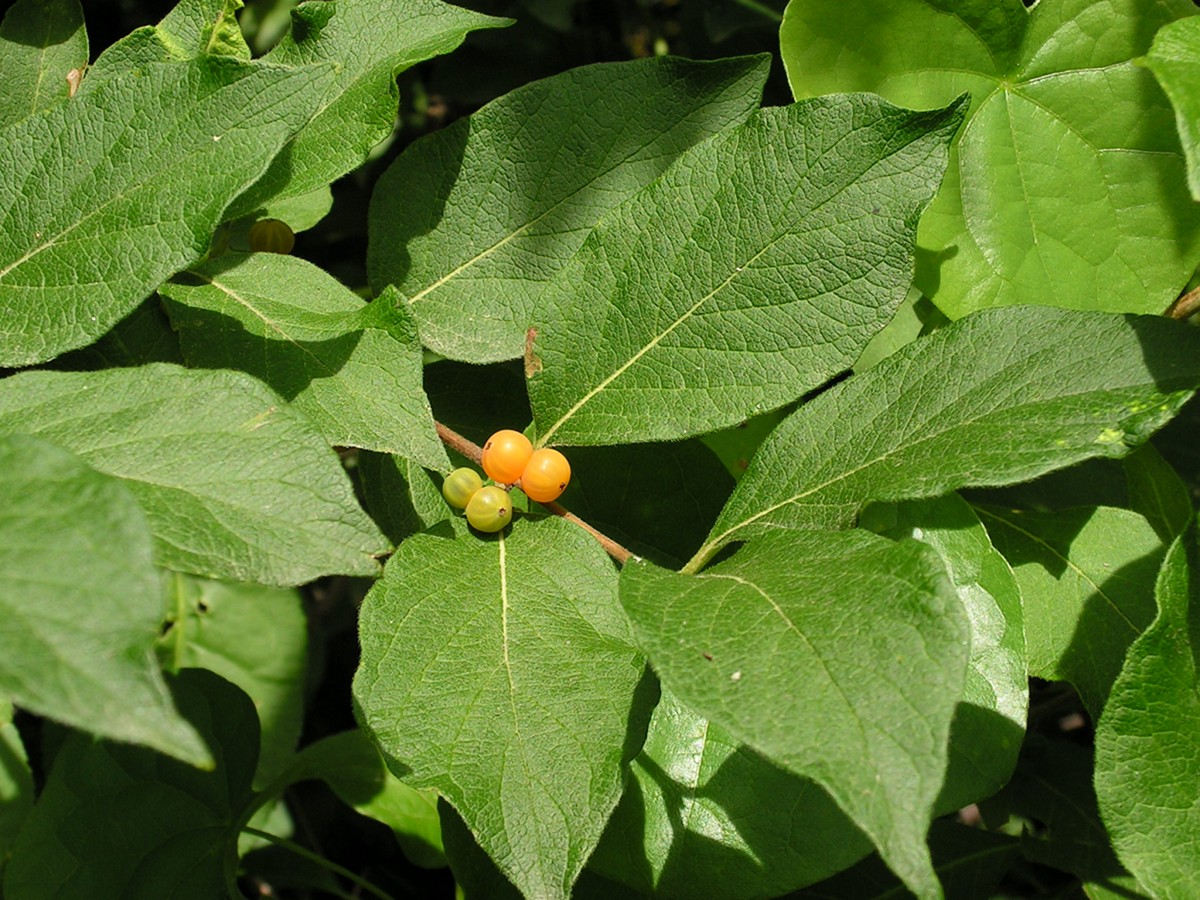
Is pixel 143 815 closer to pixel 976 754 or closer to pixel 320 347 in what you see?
pixel 320 347

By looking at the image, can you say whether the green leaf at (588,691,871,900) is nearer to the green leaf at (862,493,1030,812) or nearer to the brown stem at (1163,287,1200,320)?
the green leaf at (862,493,1030,812)

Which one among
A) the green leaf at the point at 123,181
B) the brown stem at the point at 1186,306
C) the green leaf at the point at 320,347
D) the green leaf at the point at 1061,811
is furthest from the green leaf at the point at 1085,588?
the green leaf at the point at 123,181

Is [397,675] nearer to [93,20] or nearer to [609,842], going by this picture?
[609,842]

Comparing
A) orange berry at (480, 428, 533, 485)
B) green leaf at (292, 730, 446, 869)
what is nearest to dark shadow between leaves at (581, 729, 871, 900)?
orange berry at (480, 428, 533, 485)

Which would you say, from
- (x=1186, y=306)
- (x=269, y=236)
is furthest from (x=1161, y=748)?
(x=269, y=236)

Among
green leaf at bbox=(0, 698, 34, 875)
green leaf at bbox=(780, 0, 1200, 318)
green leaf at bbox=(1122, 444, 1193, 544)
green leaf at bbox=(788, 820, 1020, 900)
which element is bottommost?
green leaf at bbox=(788, 820, 1020, 900)

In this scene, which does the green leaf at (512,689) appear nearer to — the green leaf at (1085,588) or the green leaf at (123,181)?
the green leaf at (123,181)

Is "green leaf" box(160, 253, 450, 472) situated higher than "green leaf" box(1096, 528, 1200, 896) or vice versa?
"green leaf" box(160, 253, 450, 472)
